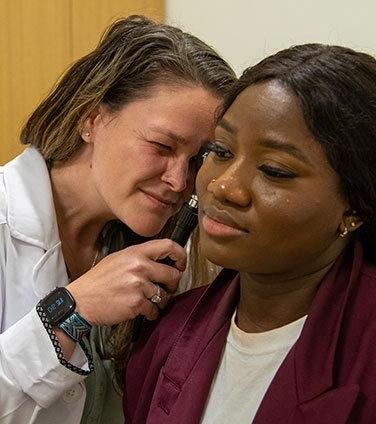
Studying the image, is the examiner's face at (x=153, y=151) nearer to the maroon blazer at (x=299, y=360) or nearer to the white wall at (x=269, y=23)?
the maroon blazer at (x=299, y=360)

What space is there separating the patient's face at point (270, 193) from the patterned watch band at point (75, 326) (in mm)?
307

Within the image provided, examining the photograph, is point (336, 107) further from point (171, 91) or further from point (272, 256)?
point (171, 91)

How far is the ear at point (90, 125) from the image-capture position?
125cm

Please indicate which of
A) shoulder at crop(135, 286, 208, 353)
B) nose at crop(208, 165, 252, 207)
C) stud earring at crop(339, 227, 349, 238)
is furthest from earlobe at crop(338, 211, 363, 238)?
shoulder at crop(135, 286, 208, 353)

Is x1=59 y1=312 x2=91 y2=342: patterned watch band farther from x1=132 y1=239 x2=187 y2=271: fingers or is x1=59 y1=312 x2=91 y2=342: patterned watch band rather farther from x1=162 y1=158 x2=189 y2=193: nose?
x1=162 y1=158 x2=189 y2=193: nose

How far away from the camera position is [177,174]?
3.77ft

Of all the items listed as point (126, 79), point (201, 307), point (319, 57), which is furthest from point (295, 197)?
point (126, 79)


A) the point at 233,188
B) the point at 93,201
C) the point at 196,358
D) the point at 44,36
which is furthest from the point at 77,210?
the point at 44,36

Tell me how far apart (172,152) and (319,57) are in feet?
1.28

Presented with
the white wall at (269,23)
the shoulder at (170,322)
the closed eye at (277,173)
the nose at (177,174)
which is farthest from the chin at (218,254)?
the white wall at (269,23)

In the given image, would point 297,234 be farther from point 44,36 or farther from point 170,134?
point 44,36

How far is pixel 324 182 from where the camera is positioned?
0.78 metres

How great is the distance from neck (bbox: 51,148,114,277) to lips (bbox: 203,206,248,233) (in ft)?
1.66

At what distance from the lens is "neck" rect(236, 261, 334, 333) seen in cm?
86
